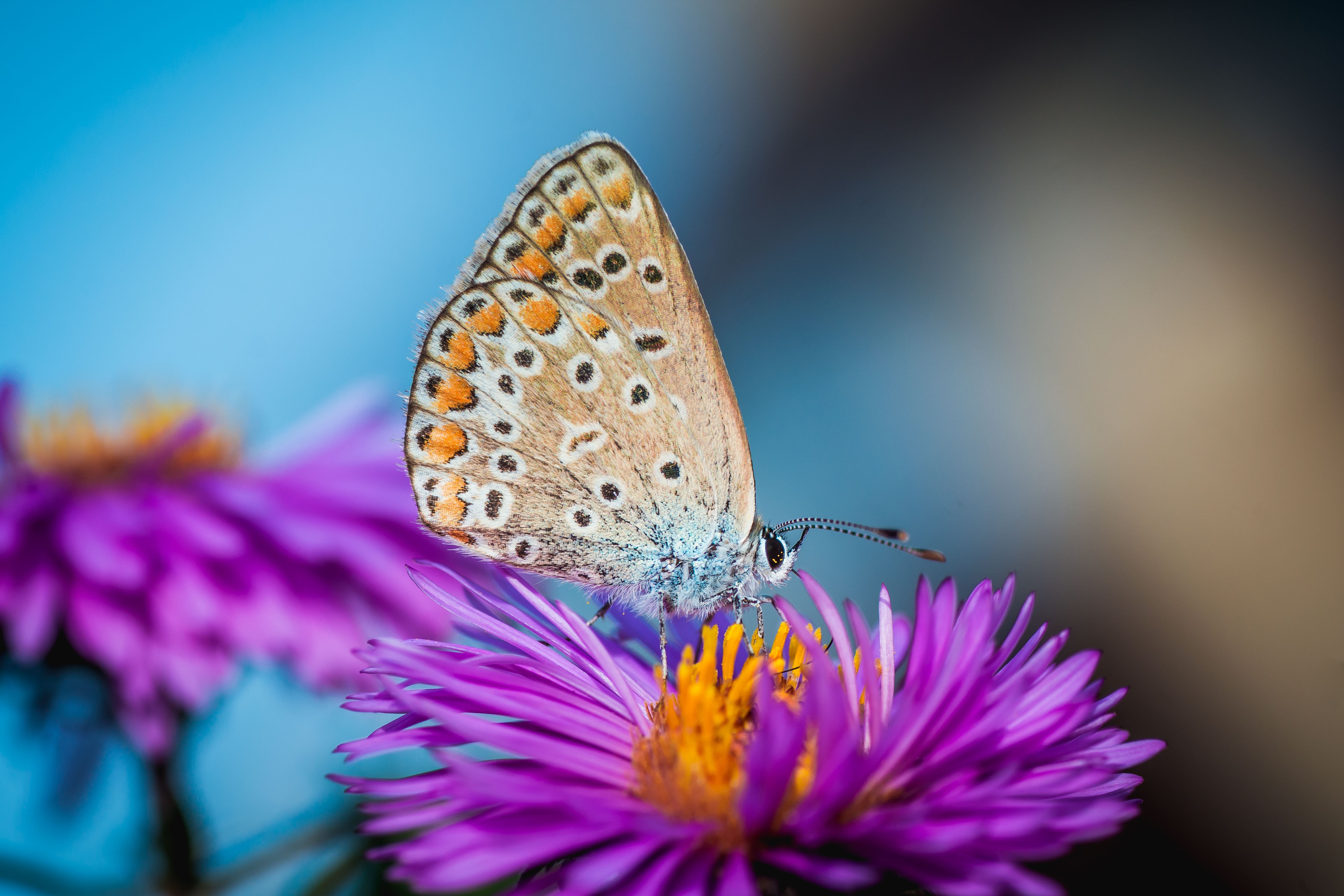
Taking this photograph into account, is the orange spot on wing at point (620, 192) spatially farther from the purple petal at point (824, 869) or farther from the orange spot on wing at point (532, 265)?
the purple petal at point (824, 869)

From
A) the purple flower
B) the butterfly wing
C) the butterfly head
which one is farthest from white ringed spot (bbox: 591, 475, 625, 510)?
the purple flower

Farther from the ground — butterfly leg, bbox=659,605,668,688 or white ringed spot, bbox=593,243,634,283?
white ringed spot, bbox=593,243,634,283

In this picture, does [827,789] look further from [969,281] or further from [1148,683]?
[969,281]

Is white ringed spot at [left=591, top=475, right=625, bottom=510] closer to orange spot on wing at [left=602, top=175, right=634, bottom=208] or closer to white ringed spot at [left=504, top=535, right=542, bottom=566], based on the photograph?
white ringed spot at [left=504, top=535, right=542, bottom=566]

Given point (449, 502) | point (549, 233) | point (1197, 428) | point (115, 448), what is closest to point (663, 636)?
point (449, 502)

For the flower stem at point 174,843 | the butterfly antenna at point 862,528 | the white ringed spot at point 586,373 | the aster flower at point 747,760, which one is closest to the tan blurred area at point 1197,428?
the butterfly antenna at point 862,528

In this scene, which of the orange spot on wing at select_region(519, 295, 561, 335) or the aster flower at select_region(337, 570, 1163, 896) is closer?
the aster flower at select_region(337, 570, 1163, 896)

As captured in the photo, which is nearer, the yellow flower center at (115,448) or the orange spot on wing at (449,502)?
the orange spot on wing at (449,502)

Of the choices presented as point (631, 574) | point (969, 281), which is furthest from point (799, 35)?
point (631, 574)

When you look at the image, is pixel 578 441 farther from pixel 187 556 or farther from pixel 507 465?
pixel 187 556
